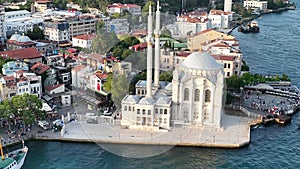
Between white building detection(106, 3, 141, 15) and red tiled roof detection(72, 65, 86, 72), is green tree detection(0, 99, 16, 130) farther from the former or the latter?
white building detection(106, 3, 141, 15)

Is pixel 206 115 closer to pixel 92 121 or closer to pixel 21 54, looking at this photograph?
pixel 92 121

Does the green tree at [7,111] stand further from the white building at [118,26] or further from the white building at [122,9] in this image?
the white building at [122,9]

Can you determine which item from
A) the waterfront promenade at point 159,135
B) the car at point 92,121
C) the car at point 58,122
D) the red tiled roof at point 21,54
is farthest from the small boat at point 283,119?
the red tiled roof at point 21,54

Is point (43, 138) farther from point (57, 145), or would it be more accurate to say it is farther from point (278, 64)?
point (278, 64)

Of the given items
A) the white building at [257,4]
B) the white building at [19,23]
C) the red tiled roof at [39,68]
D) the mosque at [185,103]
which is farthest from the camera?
the white building at [257,4]

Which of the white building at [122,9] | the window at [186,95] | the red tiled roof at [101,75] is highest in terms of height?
the white building at [122,9]

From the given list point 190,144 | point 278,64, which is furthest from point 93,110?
point 278,64
